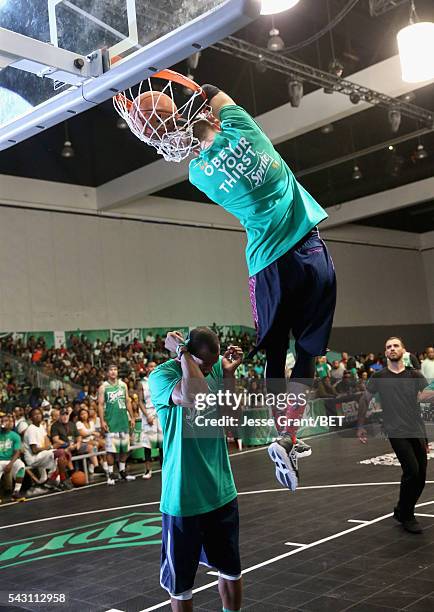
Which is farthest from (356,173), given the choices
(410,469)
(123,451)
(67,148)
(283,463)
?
(283,463)

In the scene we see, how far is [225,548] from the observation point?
3.96 metres

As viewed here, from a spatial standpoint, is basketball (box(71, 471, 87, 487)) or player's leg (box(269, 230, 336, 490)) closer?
player's leg (box(269, 230, 336, 490))

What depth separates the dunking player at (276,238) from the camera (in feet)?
8.23

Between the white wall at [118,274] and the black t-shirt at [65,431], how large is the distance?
279 inches

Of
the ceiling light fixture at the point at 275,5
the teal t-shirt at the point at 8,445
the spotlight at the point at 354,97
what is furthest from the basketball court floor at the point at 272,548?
the spotlight at the point at 354,97

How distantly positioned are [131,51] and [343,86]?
1166 centimetres

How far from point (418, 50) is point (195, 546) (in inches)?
243

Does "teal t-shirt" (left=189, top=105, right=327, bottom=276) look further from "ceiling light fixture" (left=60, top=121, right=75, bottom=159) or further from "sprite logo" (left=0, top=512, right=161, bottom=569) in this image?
"ceiling light fixture" (left=60, top=121, right=75, bottom=159)

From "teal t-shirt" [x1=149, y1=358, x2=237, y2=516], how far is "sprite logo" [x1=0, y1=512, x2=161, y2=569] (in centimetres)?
343

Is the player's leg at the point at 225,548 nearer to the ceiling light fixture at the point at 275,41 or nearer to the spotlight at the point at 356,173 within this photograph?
the ceiling light fixture at the point at 275,41

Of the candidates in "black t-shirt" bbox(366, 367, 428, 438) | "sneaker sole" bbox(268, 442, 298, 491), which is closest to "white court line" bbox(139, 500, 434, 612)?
"black t-shirt" bbox(366, 367, 428, 438)

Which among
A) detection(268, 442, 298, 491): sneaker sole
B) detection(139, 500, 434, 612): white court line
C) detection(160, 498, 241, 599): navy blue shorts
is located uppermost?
detection(268, 442, 298, 491): sneaker sole

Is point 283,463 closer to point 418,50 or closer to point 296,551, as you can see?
point 296,551

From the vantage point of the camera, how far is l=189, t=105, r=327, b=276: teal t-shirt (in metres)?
2.49
